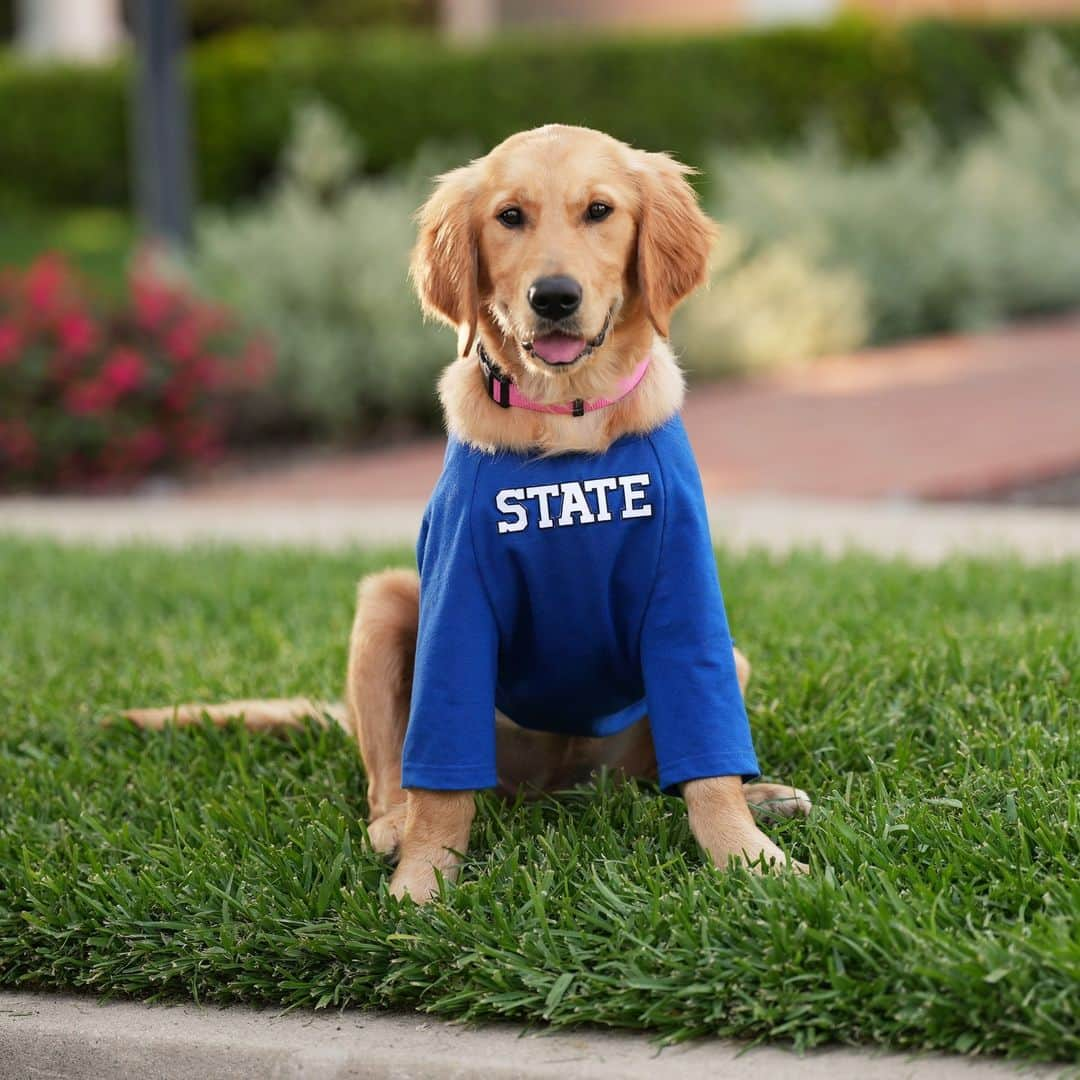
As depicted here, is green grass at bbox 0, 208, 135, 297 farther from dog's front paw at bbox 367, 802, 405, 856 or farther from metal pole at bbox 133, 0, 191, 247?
dog's front paw at bbox 367, 802, 405, 856

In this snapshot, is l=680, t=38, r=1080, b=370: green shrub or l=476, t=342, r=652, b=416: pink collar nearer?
l=476, t=342, r=652, b=416: pink collar

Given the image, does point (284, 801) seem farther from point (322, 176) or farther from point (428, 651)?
point (322, 176)

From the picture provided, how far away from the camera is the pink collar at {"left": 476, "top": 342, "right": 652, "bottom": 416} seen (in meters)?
3.28

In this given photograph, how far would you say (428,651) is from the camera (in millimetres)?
3225

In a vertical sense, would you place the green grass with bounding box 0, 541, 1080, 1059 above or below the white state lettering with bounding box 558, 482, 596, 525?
below

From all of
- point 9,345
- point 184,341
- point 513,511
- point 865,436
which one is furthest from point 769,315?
point 513,511

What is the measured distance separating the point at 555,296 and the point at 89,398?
245 inches

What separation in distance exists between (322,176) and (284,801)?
8668 mm

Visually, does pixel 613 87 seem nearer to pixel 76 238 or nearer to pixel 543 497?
pixel 76 238

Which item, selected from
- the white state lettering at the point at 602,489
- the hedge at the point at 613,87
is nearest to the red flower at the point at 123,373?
the white state lettering at the point at 602,489

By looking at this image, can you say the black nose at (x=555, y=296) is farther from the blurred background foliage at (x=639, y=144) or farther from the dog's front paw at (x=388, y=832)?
the blurred background foliage at (x=639, y=144)

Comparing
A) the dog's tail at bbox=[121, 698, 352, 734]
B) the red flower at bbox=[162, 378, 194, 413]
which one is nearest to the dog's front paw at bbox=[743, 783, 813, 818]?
the dog's tail at bbox=[121, 698, 352, 734]

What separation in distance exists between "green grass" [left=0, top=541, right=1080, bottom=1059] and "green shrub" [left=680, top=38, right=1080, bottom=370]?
6.82m

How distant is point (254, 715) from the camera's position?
4168 mm
